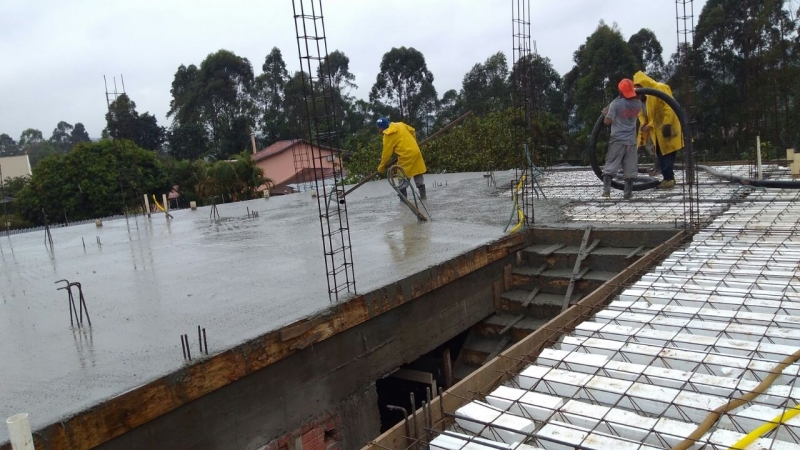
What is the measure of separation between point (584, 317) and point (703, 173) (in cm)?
860

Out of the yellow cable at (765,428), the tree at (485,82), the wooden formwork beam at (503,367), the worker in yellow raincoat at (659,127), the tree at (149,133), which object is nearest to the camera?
the yellow cable at (765,428)

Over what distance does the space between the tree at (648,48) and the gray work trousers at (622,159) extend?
2563 centimetres

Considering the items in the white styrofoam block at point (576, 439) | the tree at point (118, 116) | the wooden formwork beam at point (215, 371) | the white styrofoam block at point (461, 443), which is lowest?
the white styrofoam block at point (461, 443)

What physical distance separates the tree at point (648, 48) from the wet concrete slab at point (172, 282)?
78.0 ft

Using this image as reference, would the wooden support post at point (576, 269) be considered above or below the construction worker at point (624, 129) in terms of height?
below

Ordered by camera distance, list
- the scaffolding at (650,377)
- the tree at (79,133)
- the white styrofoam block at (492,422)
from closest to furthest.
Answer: the scaffolding at (650,377), the white styrofoam block at (492,422), the tree at (79,133)

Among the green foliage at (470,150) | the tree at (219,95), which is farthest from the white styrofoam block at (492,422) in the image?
the tree at (219,95)

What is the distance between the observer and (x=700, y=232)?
6.74m

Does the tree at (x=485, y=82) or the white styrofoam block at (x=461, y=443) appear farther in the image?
the tree at (x=485, y=82)

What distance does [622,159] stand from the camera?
8.77 m

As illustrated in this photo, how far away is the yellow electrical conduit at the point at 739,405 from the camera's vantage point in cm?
278

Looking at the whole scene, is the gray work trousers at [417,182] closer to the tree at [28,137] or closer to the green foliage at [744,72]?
the green foliage at [744,72]

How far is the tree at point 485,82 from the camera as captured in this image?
3694 centimetres

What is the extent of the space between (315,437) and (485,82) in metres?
36.2
